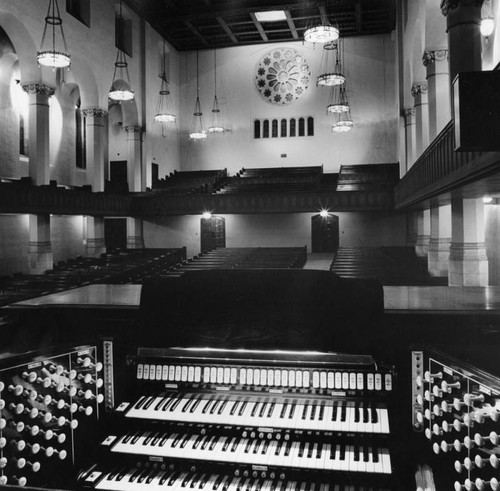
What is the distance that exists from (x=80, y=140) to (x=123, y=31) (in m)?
5.22

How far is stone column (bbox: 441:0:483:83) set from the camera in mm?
8461

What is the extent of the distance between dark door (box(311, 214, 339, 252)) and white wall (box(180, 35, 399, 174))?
12.0 feet

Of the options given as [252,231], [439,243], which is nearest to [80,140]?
[252,231]

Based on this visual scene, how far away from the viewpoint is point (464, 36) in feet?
28.0

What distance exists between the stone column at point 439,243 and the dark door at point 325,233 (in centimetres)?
845

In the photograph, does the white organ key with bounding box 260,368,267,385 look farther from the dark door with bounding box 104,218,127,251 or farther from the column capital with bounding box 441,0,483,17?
the dark door with bounding box 104,218,127,251

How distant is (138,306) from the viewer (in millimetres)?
3395

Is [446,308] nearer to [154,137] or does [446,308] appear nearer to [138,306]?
[138,306]

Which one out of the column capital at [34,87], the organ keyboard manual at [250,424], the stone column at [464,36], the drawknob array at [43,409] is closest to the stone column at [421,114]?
the stone column at [464,36]

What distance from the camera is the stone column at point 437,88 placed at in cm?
1252

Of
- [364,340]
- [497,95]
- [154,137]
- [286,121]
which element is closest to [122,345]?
[364,340]

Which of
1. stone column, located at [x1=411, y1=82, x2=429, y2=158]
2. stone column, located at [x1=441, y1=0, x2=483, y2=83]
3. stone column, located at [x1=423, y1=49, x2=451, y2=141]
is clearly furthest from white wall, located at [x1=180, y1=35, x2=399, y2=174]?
stone column, located at [x1=441, y1=0, x2=483, y2=83]

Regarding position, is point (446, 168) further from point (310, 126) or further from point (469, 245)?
point (310, 126)

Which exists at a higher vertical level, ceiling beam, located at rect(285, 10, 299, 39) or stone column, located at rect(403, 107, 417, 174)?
ceiling beam, located at rect(285, 10, 299, 39)
